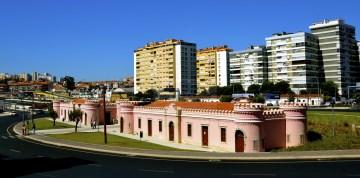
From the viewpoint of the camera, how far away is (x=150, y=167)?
31266mm

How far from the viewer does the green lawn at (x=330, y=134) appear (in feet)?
129

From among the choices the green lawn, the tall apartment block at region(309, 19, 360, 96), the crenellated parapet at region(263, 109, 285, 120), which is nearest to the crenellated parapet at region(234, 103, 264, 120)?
the crenellated parapet at region(263, 109, 285, 120)

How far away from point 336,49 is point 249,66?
36.7m

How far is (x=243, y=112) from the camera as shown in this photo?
3975cm

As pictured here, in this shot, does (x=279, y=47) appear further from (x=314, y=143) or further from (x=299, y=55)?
(x=314, y=143)

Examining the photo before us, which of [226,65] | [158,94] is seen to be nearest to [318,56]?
[226,65]

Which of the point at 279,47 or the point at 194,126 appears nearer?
the point at 194,126

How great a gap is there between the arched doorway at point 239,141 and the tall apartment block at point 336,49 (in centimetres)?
12008

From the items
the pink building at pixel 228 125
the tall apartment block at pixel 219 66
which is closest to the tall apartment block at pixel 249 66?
the tall apartment block at pixel 219 66

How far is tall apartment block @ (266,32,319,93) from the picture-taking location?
142875 mm

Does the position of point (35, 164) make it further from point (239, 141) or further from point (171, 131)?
point (171, 131)

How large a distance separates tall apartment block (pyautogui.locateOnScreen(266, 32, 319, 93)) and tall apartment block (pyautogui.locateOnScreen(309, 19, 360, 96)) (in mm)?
4161

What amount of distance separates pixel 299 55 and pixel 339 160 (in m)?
118

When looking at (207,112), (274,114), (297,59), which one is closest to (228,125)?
(207,112)
